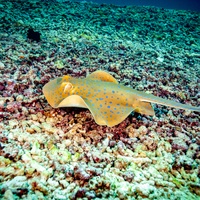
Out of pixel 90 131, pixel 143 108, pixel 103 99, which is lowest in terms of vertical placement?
pixel 90 131

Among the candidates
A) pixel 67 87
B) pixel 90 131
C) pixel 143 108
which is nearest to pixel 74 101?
pixel 67 87

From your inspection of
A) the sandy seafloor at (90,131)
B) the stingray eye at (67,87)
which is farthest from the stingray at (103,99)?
the sandy seafloor at (90,131)

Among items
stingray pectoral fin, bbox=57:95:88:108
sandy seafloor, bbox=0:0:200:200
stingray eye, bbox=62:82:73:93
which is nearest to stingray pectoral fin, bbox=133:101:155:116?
sandy seafloor, bbox=0:0:200:200

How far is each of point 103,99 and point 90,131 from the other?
0.57 metres

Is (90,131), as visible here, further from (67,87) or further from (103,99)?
(67,87)

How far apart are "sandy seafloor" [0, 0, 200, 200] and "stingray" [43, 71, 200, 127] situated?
35 centimetres

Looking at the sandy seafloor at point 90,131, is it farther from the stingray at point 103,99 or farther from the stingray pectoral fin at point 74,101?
the stingray pectoral fin at point 74,101

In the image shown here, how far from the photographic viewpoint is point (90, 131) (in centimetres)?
304

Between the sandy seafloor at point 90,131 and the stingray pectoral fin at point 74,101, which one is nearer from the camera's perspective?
the sandy seafloor at point 90,131

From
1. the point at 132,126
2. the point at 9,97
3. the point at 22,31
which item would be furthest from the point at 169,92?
the point at 22,31

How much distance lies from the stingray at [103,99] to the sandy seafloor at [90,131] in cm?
35

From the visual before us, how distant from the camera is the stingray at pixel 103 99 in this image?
109 inches

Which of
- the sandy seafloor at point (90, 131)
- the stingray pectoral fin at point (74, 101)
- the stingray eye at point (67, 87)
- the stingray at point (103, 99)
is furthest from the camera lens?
the stingray eye at point (67, 87)

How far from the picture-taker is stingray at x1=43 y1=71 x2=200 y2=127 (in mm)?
2764
